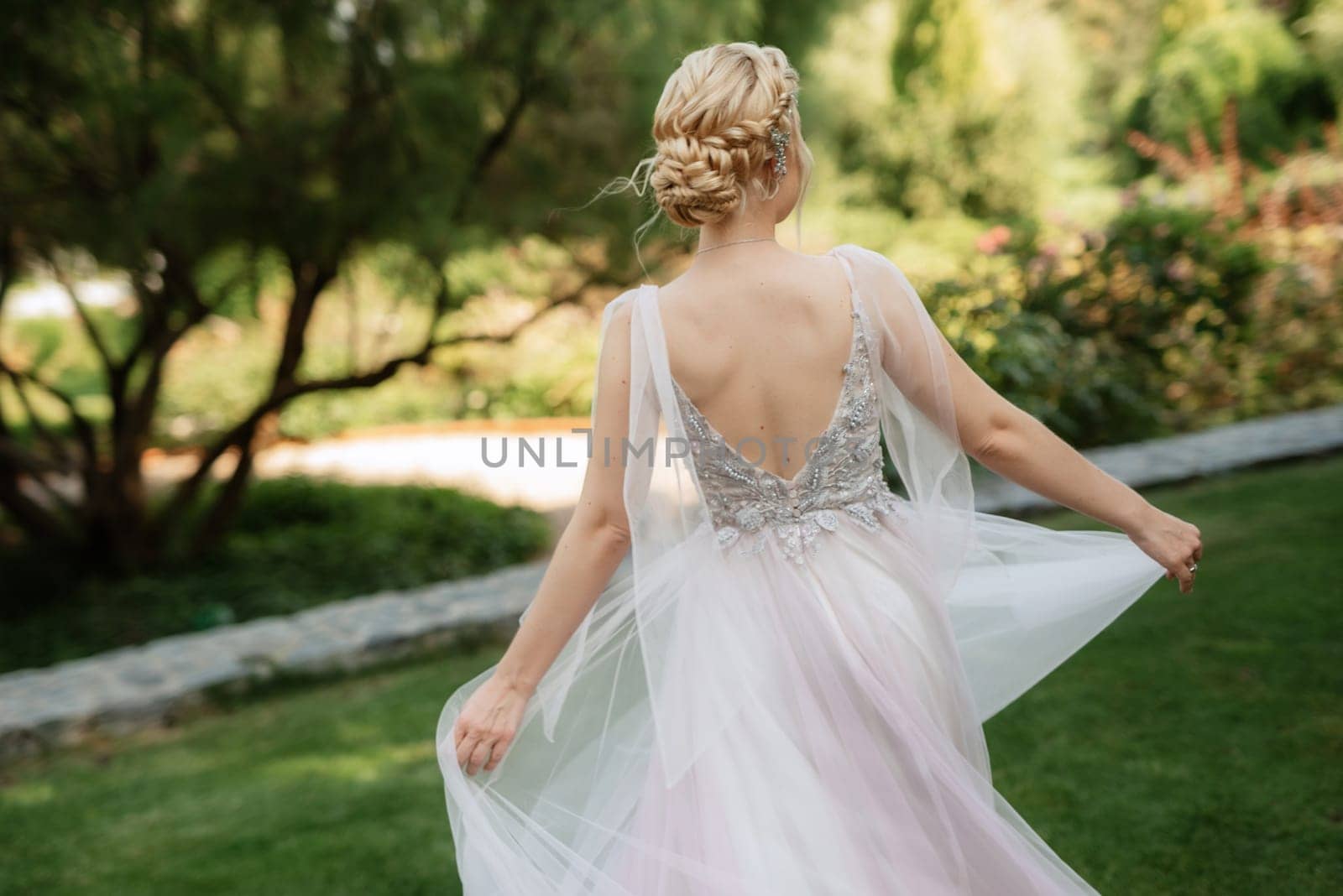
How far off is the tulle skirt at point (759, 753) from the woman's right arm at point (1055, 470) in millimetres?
210

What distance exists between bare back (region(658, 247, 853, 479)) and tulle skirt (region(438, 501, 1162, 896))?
19 centimetres

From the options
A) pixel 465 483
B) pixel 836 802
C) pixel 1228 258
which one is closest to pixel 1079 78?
pixel 1228 258

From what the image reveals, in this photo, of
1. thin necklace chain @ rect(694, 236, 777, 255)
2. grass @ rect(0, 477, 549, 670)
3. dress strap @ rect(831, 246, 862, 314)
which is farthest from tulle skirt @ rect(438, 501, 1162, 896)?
grass @ rect(0, 477, 549, 670)

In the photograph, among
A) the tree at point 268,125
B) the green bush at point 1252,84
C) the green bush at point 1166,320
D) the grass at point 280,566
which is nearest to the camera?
the tree at point 268,125

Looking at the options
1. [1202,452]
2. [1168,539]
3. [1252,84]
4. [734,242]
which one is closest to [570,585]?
[734,242]

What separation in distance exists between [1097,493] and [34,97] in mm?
5400

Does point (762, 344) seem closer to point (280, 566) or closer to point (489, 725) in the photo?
point (489, 725)

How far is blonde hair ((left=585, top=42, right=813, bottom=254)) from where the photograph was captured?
162 cm

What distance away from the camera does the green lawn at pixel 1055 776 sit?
2.79 metres

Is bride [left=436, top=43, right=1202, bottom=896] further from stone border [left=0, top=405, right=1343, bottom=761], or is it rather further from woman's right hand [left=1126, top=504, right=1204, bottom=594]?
stone border [left=0, top=405, right=1343, bottom=761]

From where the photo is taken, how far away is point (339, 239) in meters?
5.71

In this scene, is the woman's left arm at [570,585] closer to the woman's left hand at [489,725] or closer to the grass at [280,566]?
the woman's left hand at [489,725]

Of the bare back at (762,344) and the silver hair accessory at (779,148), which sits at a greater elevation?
the silver hair accessory at (779,148)

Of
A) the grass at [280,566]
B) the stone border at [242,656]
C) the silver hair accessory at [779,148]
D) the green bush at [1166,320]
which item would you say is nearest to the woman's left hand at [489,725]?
the silver hair accessory at [779,148]
